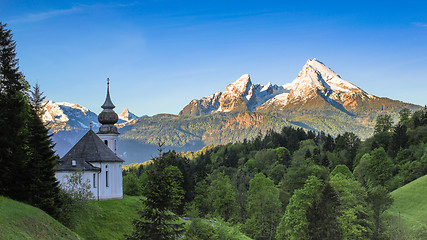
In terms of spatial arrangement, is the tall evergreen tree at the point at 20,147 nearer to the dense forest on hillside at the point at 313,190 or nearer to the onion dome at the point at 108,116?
the dense forest on hillside at the point at 313,190

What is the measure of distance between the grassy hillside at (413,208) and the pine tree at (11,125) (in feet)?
182

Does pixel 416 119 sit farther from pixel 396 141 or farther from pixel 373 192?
pixel 373 192

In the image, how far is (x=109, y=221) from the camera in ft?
194

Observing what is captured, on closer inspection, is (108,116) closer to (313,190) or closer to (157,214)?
(313,190)

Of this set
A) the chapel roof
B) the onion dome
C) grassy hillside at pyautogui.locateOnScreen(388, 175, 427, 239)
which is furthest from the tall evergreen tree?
grassy hillside at pyautogui.locateOnScreen(388, 175, 427, 239)

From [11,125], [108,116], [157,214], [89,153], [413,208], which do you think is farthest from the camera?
[108,116]

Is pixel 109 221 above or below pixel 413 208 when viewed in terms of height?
above

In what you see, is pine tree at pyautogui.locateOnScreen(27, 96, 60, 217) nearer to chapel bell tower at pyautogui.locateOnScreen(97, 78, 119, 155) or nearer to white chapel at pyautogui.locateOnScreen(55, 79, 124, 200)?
white chapel at pyautogui.locateOnScreen(55, 79, 124, 200)

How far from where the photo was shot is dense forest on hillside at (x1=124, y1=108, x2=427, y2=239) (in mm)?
60500

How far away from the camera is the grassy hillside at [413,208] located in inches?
2671

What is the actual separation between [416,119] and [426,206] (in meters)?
74.0

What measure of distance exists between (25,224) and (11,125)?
11.5 metres

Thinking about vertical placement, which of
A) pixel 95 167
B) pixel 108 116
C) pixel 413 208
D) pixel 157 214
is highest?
pixel 108 116

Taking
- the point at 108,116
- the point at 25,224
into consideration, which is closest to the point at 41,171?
the point at 25,224
